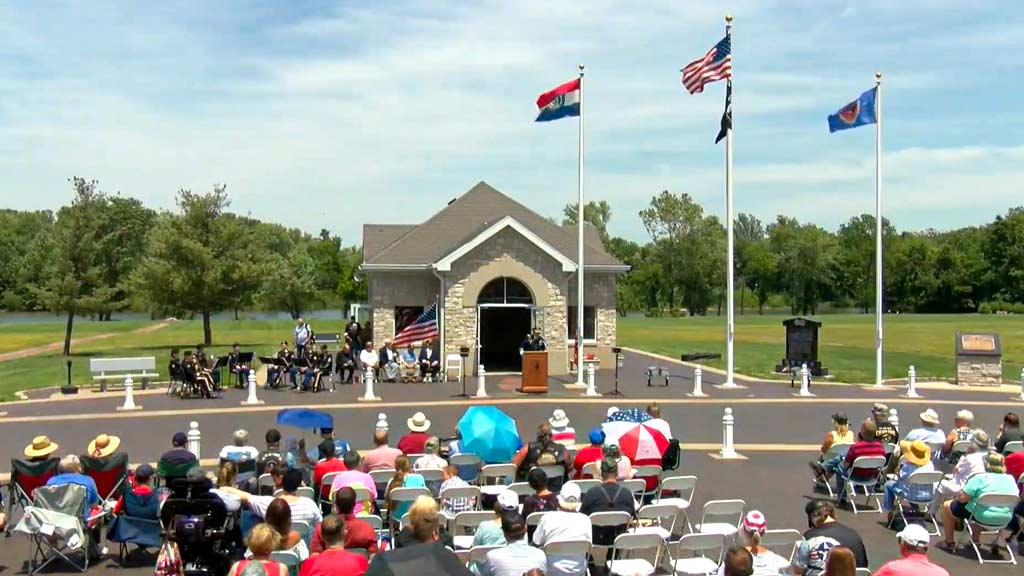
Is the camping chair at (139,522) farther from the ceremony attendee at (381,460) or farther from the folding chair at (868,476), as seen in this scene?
the folding chair at (868,476)

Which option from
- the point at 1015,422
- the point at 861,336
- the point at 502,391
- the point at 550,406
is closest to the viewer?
the point at 1015,422

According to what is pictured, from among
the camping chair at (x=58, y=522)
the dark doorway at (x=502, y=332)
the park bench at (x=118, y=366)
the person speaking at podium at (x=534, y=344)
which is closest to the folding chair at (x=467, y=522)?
the camping chair at (x=58, y=522)

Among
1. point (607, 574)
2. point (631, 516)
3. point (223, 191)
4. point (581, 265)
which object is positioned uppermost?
point (223, 191)

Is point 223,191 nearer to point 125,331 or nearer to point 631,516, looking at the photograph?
point 125,331

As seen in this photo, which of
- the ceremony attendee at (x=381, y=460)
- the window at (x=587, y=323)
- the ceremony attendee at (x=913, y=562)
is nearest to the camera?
the ceremony attendee at (x=913, y=562)

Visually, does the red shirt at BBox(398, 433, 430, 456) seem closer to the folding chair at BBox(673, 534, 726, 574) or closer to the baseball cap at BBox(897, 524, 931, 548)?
the folding chair at BBox(673, 534, 726, 574)

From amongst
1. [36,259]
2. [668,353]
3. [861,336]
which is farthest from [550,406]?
[36,259]

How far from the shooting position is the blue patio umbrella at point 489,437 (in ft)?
42.4

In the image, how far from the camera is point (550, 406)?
76.9 feet

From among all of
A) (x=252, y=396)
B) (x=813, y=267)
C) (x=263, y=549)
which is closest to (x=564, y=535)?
(x=263, y=549)

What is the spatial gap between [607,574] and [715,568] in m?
1.39

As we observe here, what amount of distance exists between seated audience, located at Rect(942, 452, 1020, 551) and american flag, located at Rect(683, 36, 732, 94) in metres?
17.4

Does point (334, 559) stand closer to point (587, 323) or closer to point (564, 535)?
point (564, 535)

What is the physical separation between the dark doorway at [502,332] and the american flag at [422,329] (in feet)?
18.0
